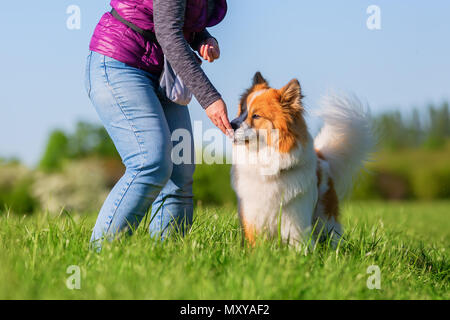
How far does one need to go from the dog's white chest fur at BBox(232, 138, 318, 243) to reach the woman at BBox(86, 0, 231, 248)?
63 cm

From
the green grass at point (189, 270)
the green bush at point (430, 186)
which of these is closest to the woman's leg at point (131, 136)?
the green grass at point (189, 270)

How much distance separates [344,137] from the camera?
14.0 ft

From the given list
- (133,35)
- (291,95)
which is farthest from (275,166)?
(133,35)

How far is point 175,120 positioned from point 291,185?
3.19 ft

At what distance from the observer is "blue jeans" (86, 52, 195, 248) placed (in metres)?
2.78

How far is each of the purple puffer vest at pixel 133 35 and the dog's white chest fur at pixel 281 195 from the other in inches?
41.9

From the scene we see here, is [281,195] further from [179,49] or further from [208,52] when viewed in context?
[179,49]

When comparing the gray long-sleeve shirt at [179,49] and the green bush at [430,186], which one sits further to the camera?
the green bush at [430,186]

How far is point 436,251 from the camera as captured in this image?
4449 mm

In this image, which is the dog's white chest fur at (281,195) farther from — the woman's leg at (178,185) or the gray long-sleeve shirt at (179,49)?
the gray long-sleeve shirt at (179,49)

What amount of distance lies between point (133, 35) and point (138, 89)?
35cm

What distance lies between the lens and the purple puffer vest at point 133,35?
282 cm

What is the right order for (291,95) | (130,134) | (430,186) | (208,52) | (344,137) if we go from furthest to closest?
(430,186), (344,137), (291,95), (208,52), (130,134)
